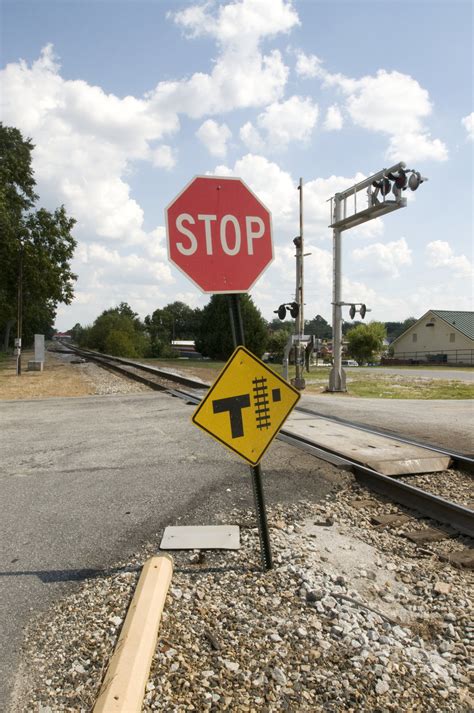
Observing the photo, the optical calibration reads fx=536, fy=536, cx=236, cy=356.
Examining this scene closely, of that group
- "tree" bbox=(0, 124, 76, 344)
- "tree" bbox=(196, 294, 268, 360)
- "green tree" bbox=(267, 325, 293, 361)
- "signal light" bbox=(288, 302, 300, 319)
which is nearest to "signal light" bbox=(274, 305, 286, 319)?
"signal light" bbox=(288, 302, 300, 319)

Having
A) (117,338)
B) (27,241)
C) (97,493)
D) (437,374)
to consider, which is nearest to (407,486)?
(97,493)

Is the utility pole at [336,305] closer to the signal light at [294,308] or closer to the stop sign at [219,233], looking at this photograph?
the signal light at [294,308]

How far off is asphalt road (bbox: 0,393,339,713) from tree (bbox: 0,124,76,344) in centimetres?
2430

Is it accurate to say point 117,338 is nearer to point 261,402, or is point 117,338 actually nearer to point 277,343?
point 277,343

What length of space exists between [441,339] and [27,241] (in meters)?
42.2

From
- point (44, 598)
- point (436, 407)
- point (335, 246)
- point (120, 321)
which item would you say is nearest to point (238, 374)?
point (44, 598)

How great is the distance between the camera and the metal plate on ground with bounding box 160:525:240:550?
420cm

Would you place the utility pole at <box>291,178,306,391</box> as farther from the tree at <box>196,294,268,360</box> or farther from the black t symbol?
the tree at <box>196,294,268,360</box>

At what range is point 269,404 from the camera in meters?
3.81

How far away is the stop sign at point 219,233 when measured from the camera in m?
3.70

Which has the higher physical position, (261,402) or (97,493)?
(261,402)

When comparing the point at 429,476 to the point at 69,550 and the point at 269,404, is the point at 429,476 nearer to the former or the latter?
the point at 269,404

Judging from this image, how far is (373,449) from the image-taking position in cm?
762

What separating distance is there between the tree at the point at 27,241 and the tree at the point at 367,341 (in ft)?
97.3
